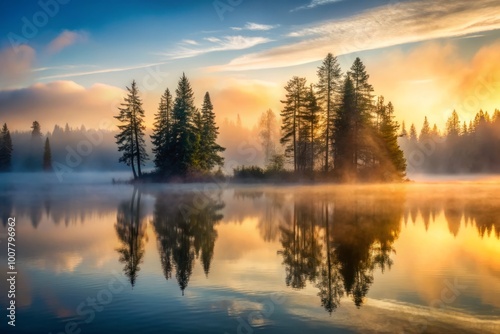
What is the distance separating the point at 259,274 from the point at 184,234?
8.31 metres

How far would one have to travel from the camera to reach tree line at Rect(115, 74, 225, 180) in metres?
65.9

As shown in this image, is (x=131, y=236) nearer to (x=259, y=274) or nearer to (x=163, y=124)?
(x=259, y=274)

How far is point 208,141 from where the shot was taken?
70250 mm

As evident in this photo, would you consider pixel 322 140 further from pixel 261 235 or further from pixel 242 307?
pixel 242 307

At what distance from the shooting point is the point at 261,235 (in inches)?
848

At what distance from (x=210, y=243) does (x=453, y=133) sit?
483 ft

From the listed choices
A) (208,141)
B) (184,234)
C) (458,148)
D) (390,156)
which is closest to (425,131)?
(458,148)

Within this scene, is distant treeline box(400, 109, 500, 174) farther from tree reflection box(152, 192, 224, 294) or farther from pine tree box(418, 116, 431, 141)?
tree reflection box(152, 192, 224, 294)

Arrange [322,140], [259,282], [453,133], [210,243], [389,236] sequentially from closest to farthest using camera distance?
[259,282] → [210,243] → [389,236] → [322,140] → [453,133]

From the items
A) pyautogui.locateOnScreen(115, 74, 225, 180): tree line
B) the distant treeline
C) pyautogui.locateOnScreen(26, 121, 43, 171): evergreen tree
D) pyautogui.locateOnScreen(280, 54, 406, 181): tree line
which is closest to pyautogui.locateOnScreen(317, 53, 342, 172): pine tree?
pyautogui.locateOnScreen(280, 54, 406, 181): tree line

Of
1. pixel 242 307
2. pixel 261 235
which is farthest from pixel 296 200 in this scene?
pixel 242 307

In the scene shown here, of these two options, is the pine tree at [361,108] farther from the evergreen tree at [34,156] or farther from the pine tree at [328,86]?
the evergreen tree at [34,156]

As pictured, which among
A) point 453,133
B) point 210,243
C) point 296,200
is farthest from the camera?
point 453,133

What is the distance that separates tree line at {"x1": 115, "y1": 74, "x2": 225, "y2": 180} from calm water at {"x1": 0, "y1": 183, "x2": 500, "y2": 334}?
3840 cm
